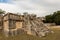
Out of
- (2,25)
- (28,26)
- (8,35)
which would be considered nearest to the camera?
(8,35)

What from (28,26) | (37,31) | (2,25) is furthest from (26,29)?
(2,25)

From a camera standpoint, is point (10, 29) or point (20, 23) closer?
point (10, 29)

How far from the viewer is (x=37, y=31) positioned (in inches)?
609

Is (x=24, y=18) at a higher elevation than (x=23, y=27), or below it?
higher

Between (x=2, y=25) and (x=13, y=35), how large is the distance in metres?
4.15

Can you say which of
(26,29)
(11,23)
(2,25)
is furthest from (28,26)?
(2,25)

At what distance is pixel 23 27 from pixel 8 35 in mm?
2353

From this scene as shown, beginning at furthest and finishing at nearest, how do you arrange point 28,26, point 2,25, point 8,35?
1. point 2,25
2. point 28,26
3. point 8,35

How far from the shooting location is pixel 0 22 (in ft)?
61.7

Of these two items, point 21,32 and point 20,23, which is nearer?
point 21,32

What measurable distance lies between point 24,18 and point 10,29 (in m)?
2.55

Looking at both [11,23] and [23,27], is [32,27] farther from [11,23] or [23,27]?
[11,23]

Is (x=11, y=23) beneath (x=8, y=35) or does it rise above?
above

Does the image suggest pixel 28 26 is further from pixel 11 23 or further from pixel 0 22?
pixel 0 22
